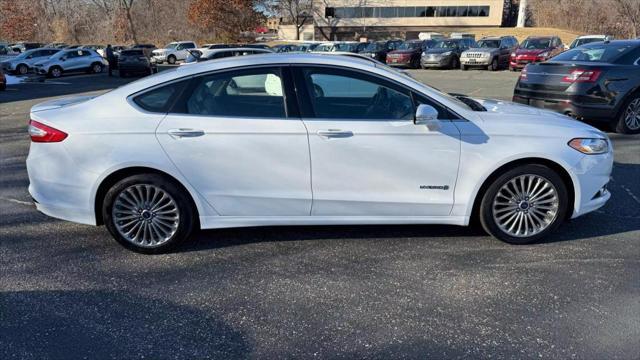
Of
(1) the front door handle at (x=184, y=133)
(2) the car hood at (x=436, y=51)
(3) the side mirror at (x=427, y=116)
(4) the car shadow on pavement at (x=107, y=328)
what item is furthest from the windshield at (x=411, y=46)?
(4) the car shadow on pavement at (x=107, y=328)

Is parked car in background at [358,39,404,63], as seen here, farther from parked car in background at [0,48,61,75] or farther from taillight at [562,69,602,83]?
taillight at [562,69,602,83]

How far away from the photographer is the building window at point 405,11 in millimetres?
71688

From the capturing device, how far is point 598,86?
7.57 meters

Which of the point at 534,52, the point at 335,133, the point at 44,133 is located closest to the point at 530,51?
the point at 534,52

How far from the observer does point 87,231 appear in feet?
14.3

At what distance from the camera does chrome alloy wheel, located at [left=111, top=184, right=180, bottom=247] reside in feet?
12.4

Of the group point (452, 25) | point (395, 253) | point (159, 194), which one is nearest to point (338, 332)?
point (395, 253)

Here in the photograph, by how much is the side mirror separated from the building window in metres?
73.6

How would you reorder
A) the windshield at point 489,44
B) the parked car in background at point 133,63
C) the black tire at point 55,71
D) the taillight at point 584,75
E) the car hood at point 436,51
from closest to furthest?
the taillight at point 584,75 < the parked car in background at point 133,63 < the windshield at point 489,44 < the black tire at point 55,71 < the car hood at point 436,51

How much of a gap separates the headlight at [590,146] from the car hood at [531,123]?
0.05m

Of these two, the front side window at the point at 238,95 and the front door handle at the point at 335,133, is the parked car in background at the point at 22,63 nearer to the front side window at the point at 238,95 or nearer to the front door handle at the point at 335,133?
the front side window at the point at 238,95

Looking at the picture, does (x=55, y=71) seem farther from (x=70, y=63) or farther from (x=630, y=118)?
(x=630, y=118)

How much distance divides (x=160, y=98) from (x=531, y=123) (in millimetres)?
3063

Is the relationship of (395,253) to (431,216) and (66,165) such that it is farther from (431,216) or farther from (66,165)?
(66,165)
